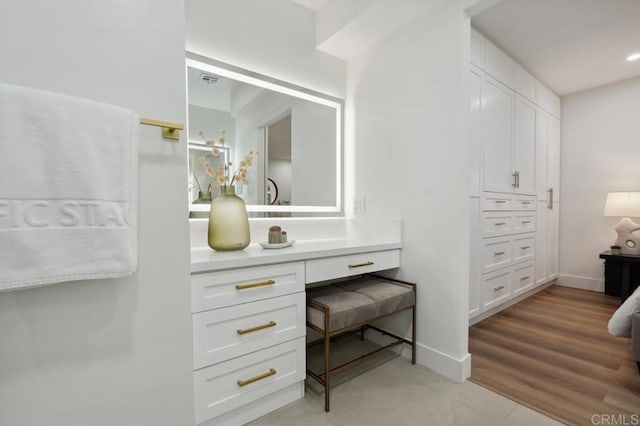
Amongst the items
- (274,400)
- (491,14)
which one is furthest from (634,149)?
(274,400)

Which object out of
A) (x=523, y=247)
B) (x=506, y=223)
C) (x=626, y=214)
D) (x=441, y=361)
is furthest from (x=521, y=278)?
(x=441, y=361)

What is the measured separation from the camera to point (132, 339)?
105 centimetres

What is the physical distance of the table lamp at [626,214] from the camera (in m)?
3.04

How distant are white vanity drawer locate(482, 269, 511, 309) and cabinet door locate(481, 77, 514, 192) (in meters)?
0.77

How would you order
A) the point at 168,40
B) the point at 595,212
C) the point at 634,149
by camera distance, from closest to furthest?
the point at 168,40 < the point at 634,149 < the point at 595,212

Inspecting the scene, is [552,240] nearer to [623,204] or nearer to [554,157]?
[623,204]

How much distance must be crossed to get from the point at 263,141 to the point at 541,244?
335 cm

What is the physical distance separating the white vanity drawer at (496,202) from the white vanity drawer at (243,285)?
1.81 meters

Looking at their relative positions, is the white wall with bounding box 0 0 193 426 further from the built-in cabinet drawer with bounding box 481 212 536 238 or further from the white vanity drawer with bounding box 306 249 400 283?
the built-in cabinet drawer with bounding box 481 212 536 238

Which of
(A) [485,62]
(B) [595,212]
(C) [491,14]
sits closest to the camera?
(C) [491,14]

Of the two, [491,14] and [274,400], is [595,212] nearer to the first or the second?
[491,14]

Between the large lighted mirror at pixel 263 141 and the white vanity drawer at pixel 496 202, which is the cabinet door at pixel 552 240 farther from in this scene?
the large lighted mirror at pixel 263 141

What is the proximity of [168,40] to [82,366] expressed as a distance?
1.21 metres

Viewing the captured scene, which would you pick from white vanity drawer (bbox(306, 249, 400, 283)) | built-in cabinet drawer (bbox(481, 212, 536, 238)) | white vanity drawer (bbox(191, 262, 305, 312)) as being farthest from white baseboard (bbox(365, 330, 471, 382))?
built-in cabinet drawer (bbox(481, 212, 536, 238))
